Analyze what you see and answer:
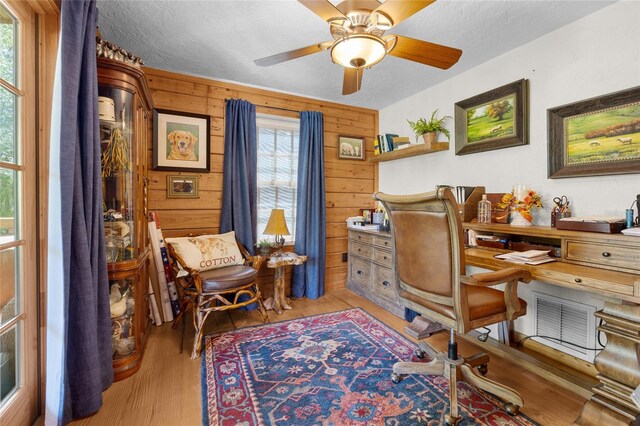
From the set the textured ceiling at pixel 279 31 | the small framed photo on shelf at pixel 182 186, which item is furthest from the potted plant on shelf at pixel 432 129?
the small framed photo on shelf at pixel 182 186

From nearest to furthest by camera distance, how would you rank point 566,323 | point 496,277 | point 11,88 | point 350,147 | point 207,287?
1. point 11,88
2. point 496,277
3. point 566,323
4. point 207,287
5. point 350,147

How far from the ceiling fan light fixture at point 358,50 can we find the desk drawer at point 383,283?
199 cm

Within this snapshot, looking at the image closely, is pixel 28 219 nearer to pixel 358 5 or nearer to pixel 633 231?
pixel 358 5

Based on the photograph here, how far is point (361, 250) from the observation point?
3430mm

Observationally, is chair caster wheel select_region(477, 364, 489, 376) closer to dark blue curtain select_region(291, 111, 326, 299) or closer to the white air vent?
the white air vent

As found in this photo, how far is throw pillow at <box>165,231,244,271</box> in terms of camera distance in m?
2.52

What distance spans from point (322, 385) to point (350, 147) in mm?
2778

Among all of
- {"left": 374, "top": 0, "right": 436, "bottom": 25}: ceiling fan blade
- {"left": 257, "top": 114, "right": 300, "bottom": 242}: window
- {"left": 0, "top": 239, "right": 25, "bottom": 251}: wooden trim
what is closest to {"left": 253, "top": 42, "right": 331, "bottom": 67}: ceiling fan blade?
{"left": 374, "top": 0, "right": 436, "bottom": 25}: ceiling fan blade

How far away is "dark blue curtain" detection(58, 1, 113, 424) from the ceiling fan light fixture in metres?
1.26

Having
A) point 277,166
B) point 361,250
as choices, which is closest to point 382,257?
point 361,250

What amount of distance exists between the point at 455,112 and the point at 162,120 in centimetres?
284

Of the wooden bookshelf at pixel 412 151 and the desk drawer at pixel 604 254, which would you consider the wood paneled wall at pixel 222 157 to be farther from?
the desk drawer at pixel 604 254

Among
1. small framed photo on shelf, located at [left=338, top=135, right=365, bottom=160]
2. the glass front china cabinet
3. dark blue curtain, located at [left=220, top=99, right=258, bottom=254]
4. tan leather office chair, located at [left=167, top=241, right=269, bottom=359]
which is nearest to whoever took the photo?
the glass front china cabinet

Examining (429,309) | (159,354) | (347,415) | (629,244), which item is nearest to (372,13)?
(429,309)
